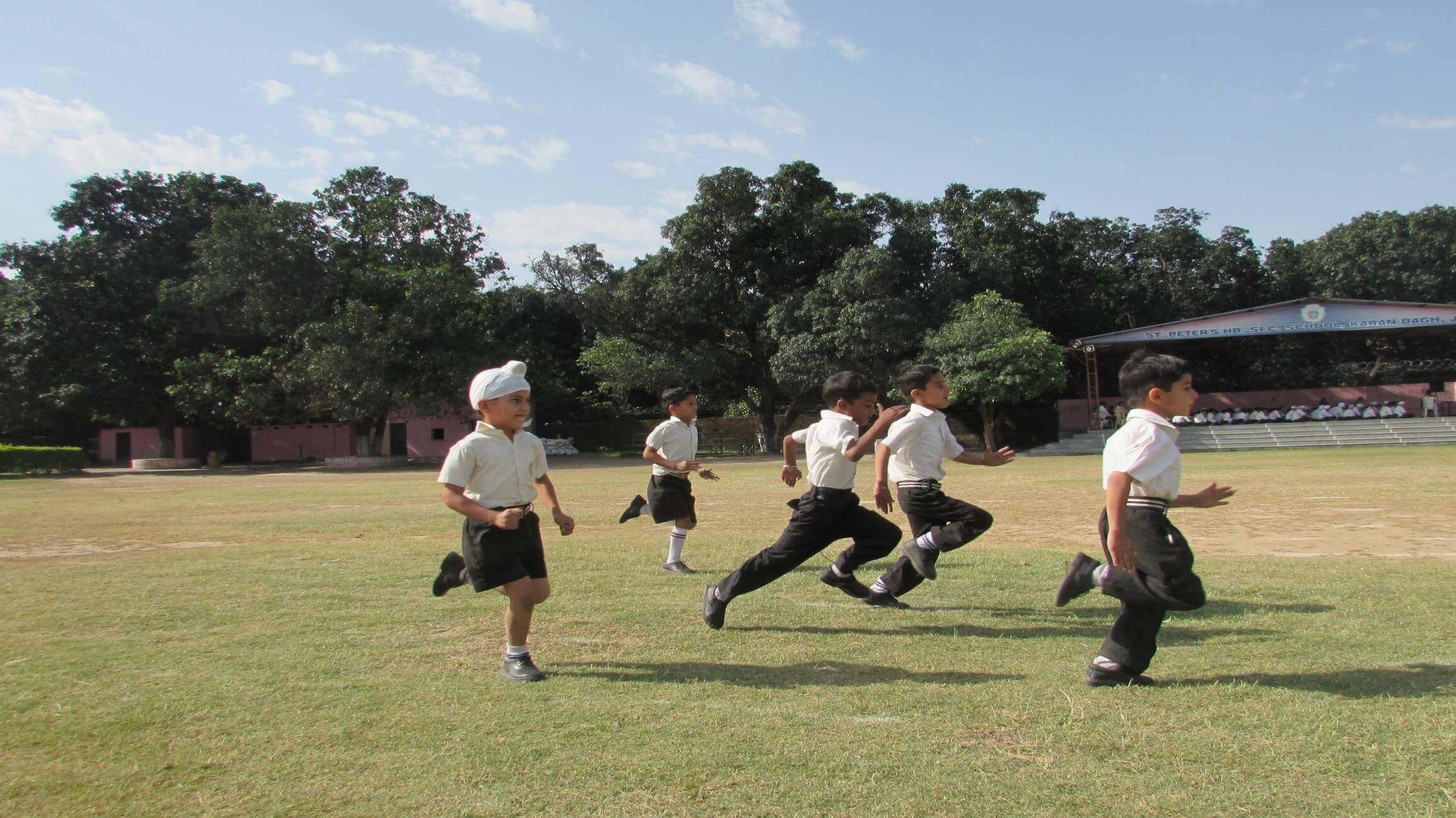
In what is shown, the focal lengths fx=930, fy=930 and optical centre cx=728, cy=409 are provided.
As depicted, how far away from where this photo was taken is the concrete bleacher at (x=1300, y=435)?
3353 cm

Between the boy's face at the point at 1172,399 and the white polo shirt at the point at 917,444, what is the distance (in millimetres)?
1854

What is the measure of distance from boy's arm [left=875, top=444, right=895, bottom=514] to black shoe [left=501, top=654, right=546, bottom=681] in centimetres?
222

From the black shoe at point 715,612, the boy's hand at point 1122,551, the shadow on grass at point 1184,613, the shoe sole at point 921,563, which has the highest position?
Answer: the boy's hand at point 1122,551

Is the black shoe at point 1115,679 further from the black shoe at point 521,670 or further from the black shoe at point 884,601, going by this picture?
the black shoe at point 521,670

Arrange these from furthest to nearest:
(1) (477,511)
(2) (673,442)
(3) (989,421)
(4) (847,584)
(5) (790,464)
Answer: (3) (989,421)
(2) (673,442)
(5) (790,464)
(4) (847,584)
(1) (477,511)

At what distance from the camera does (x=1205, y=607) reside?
5871 millimetres

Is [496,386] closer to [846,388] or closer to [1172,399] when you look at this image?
[846,388]

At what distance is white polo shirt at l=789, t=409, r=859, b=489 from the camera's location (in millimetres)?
5605

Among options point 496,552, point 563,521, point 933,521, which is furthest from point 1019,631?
point 496,552

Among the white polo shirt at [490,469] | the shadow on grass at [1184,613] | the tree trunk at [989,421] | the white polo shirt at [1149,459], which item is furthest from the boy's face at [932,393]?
the tree trunk at [989,421]

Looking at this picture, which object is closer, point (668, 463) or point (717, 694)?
point (717, 694)

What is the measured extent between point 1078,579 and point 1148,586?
45cm

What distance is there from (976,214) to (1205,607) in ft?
107

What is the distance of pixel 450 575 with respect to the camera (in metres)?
5.07
